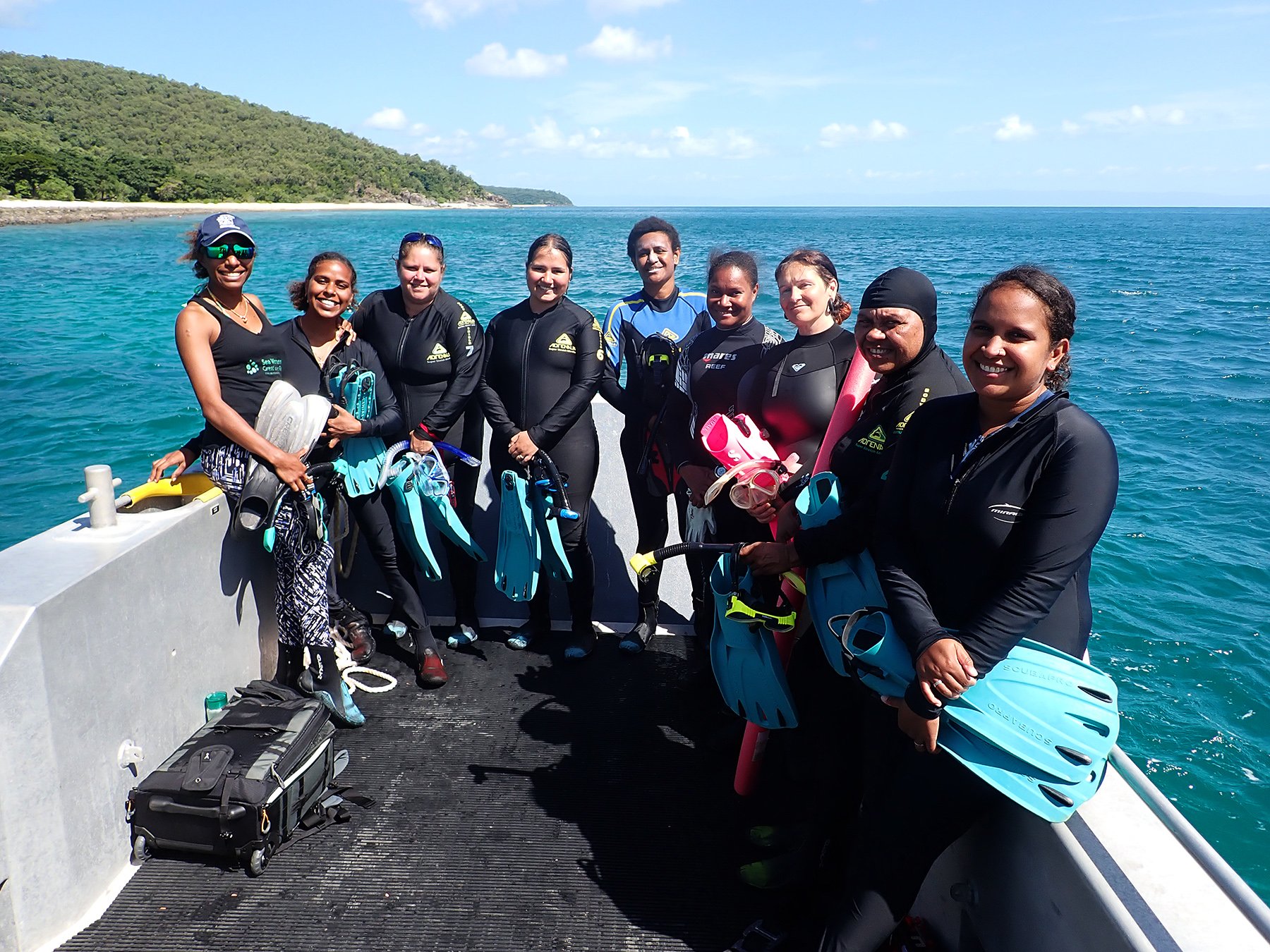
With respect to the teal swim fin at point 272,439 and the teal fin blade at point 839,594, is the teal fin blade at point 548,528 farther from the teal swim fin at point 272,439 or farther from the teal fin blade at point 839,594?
the teal fin blade at point 839,594

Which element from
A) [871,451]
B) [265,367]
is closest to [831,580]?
[871,451]

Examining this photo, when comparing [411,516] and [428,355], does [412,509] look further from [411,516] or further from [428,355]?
[428,355]

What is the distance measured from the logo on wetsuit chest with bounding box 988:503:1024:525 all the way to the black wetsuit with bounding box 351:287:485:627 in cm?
225

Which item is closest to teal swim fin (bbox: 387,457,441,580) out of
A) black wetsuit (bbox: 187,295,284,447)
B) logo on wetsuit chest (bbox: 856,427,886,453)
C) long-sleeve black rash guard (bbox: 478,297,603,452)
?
long-sleeve black rash guard (bbox: 478,297,603,452)

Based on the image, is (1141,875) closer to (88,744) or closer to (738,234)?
(88,744)

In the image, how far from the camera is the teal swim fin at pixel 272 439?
269 centimetres

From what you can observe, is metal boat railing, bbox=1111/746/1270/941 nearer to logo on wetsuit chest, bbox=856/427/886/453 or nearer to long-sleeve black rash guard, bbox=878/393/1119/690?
long-sleeve black rash guard, bbox=878/393/1119/690

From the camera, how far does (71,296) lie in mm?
20469

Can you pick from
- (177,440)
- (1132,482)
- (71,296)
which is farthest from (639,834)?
(71,296)

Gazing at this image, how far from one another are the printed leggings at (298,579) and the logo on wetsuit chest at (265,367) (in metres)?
0.25

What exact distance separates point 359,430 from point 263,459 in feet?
1.20

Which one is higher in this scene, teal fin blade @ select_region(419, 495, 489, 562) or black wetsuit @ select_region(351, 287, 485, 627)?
black wetsuit @ select_region(351, 287, 485, 627)

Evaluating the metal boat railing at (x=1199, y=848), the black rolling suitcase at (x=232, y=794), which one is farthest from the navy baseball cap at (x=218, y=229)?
the metal boat railing at (x=1199, y=848)

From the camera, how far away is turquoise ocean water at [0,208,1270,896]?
17.6 ft
